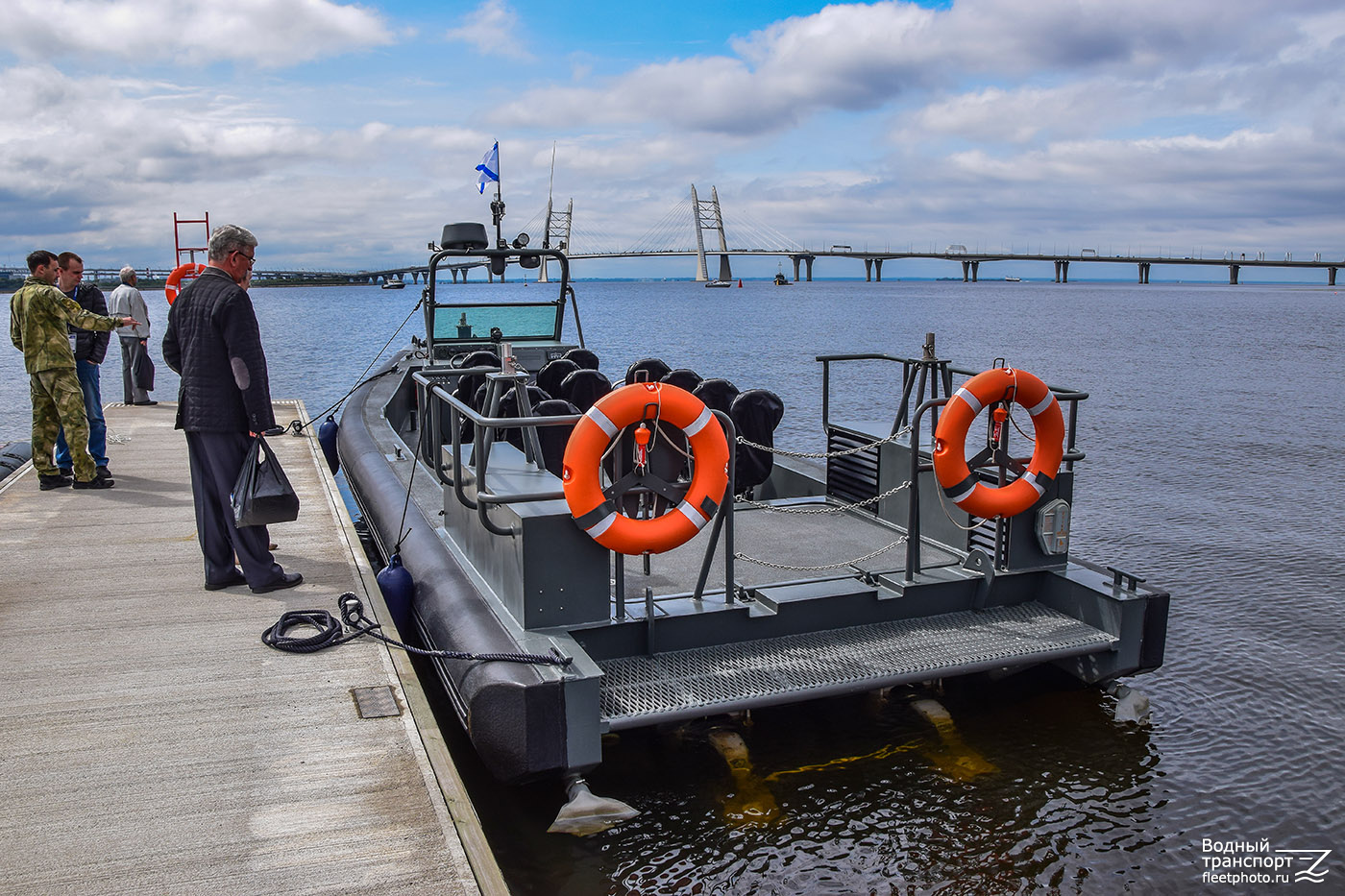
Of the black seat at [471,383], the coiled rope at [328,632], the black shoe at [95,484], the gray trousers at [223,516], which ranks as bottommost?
the coiled rope at [328,632]

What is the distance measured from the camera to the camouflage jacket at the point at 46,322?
673cm

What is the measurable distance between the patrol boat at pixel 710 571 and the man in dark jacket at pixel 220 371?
3.04 ft

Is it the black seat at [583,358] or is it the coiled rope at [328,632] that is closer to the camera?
the coiled rope at [328,632]

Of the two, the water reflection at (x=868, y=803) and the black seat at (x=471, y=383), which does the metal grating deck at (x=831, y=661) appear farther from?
the black seat at (x=471, y=383)

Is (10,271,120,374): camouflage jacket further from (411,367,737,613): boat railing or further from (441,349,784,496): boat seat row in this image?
(411,367,737,613): boat railing

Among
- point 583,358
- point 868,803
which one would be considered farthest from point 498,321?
point 868,803

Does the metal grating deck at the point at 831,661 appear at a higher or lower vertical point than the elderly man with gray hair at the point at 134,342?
lower

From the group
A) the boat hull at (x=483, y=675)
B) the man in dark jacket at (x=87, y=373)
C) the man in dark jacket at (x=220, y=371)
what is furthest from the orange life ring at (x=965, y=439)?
the man in dark jacket at (x=87, y=373)

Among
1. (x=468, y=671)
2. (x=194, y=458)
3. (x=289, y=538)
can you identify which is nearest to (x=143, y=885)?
(x=468, y=671)

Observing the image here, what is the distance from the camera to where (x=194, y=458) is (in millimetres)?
4879

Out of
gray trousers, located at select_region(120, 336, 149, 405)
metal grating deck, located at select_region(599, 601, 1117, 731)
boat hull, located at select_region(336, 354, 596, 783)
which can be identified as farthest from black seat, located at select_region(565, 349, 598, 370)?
gray trousers, located at select_region(120, 336, 149, 405)

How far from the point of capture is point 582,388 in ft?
21.7

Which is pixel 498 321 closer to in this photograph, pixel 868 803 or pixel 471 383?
pixel 471 383

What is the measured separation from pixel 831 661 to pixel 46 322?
5711 mm
